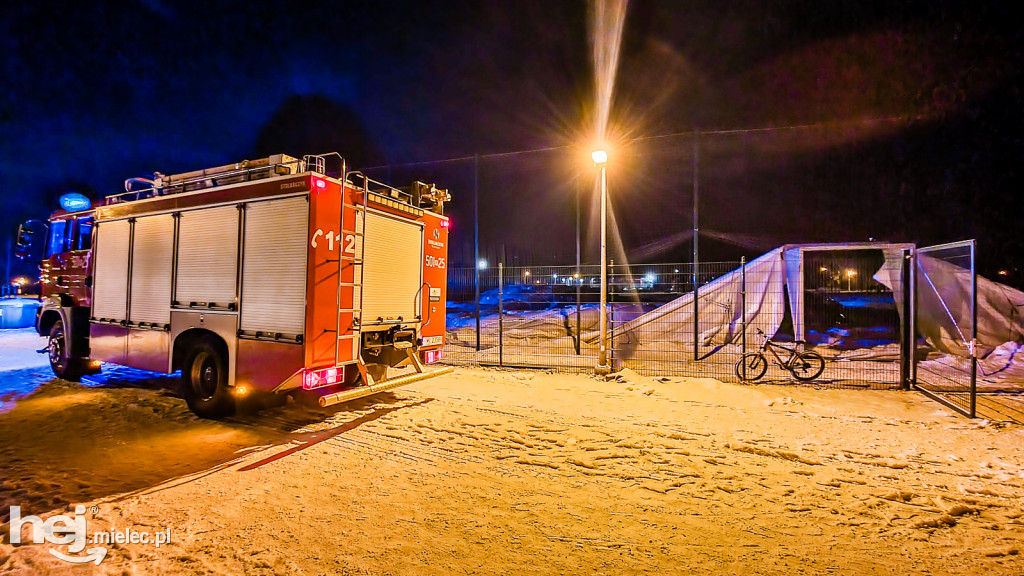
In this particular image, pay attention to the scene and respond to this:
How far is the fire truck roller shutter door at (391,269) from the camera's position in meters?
6.42

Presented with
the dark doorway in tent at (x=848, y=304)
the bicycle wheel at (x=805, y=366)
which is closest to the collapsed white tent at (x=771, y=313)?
the dark doorway in tent at (x=848, y=304)

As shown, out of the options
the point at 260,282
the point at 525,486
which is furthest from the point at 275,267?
the point at 525,486

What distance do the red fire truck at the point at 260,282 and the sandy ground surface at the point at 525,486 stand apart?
2.75 feet

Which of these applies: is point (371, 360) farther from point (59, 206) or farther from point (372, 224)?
point (59, 206)

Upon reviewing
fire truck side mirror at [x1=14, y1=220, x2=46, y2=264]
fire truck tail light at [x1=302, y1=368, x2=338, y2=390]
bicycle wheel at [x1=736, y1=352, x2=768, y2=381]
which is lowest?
bicycle wheel at [x1=736, y1=352, x2=768, y2=381]

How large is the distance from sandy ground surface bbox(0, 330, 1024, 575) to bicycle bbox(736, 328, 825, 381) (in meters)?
2.01

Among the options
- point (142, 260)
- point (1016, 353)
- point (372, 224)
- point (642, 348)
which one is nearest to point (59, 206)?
point (142, 260)

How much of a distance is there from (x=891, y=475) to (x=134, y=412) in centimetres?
981

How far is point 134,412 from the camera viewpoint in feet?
22.0

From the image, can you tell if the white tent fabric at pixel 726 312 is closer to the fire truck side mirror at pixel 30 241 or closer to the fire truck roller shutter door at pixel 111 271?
the fire truck roller shutter door at pixel 111 271

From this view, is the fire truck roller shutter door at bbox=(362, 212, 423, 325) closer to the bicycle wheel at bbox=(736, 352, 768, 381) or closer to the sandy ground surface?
the sandy ground surface

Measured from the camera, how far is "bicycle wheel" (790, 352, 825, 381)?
931cm

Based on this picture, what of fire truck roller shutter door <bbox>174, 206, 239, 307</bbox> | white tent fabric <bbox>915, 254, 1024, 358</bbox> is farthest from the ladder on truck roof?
white tent fabric <bbox>915, 254, 1024, 358</bbox>

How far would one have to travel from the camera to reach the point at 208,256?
643 cm
